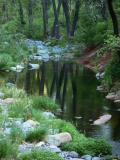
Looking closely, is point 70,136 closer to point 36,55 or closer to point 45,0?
point 36,55

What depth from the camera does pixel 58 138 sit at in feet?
37.9

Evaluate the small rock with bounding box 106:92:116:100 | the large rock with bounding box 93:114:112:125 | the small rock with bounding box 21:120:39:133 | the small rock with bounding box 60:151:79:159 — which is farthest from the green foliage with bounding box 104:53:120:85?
the small rock with bounding box 60:151:79:159

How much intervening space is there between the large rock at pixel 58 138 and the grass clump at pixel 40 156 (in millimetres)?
1571

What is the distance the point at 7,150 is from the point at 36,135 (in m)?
2.16

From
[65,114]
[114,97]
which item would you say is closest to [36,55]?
[114,97]

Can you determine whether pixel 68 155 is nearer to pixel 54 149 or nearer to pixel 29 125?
pixel 54 149

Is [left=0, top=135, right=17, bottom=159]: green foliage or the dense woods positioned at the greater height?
[left=0, top=135, right=17, bottom=159]: green foliage

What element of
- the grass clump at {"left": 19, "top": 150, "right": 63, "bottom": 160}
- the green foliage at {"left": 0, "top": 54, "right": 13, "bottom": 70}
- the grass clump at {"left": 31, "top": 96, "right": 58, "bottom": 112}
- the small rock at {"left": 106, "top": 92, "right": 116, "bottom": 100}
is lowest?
the green foliage at {"left": 0, "top": 54, "right": 13, "bottom": 70}

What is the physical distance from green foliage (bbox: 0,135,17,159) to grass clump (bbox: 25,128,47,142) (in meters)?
1.64

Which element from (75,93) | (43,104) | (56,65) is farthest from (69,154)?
(56,65)

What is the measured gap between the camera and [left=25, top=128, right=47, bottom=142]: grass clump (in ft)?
37.1

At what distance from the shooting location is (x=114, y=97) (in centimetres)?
2006

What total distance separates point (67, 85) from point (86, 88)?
1.69 metres

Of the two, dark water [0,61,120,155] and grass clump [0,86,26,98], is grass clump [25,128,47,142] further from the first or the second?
grass clump [0,86,26,98]
